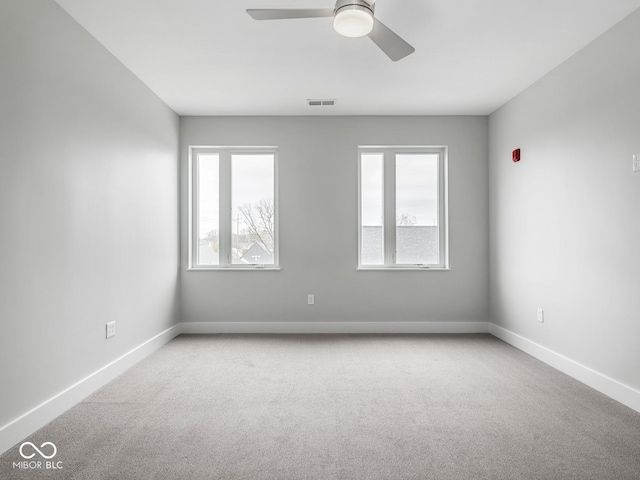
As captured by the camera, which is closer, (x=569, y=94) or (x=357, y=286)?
(x=569, y=94)

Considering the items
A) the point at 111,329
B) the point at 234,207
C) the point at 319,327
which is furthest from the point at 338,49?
the point at 319,327

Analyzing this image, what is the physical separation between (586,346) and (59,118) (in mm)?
4008

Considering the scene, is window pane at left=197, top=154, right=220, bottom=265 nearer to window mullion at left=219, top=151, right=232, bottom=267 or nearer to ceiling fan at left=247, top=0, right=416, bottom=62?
window mullion at left=219, top=151, right=232, bottom=267

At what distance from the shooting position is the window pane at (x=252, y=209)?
471cm

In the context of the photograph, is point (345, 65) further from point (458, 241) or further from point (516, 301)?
point (516, 301)

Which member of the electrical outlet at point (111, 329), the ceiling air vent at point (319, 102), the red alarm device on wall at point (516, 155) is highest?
the ceiling air vent at point (319, 102)

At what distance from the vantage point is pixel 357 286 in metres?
4.60

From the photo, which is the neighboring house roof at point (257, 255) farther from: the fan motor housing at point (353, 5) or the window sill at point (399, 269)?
the fan motor housing at point (353, 5)

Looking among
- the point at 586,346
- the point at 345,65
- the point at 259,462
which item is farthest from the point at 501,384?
the point at 345,65

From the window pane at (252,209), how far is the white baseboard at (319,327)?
2.45 feet

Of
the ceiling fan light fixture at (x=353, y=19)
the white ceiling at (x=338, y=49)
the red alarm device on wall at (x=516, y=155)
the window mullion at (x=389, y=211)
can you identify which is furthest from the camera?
the window mullion at (x=389, y=211)

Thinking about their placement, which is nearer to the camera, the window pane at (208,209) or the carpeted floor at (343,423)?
the carpeted floor at (343,423)

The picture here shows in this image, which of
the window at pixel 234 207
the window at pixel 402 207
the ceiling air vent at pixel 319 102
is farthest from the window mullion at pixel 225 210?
the window at pixel 402 207

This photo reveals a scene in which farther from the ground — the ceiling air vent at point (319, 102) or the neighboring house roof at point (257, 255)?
the ceiling air vent at point (319, 102)
